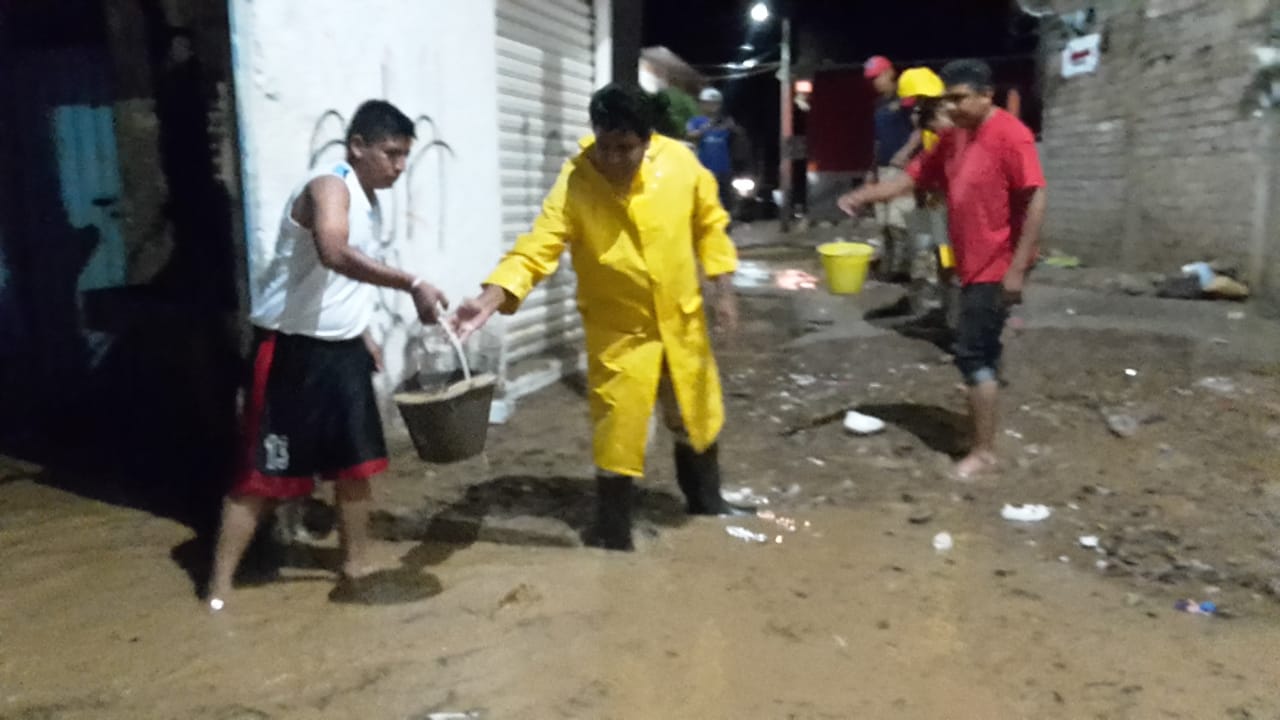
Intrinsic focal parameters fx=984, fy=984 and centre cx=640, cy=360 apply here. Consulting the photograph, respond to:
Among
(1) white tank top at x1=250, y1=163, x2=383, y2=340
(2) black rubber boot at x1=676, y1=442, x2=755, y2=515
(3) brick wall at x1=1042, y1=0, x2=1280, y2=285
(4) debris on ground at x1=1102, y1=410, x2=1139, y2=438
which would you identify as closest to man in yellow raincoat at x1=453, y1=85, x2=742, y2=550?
(2) black rubber boot at x1=676, y1=442, x2=755, y2=515

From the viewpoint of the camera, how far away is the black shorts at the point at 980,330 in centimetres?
428

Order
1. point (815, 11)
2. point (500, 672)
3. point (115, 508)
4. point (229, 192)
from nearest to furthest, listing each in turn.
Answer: point (500, 672)
point (229, 192)
point (115, 508)
point (815, 11)

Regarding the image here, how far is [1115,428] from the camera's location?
486 cm

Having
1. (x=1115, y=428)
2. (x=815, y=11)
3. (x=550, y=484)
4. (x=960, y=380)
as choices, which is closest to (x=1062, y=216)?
(x=960, y=380)

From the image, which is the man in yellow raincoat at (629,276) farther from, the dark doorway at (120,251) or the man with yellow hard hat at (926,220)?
the man with yellow hard hat at (926,220)

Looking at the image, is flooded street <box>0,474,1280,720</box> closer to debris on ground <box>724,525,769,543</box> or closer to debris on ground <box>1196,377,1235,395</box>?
debris on ground <box>724,525,769,543</box>

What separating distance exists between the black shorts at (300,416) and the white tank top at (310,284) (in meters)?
0.05

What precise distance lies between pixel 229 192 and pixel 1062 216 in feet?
31.8

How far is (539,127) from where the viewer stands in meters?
6.48

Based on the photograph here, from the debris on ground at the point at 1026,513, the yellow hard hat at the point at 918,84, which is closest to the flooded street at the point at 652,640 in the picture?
the debris on ground at the point at 1026,513

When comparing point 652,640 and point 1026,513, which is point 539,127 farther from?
point 652,640

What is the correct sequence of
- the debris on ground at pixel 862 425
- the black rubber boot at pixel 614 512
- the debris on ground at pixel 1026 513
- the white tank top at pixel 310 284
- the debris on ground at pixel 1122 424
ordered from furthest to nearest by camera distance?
the debris on ground at pixel 862 425, the debris on ground at pixel 1122 424, the debris on ground at pixel 1026 513, the black rubber boot at pixel 614 512, the white tank top at pixel 310 284

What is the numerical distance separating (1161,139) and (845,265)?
4515mm

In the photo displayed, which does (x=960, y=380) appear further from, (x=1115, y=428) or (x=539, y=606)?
(x=539, y=606)
